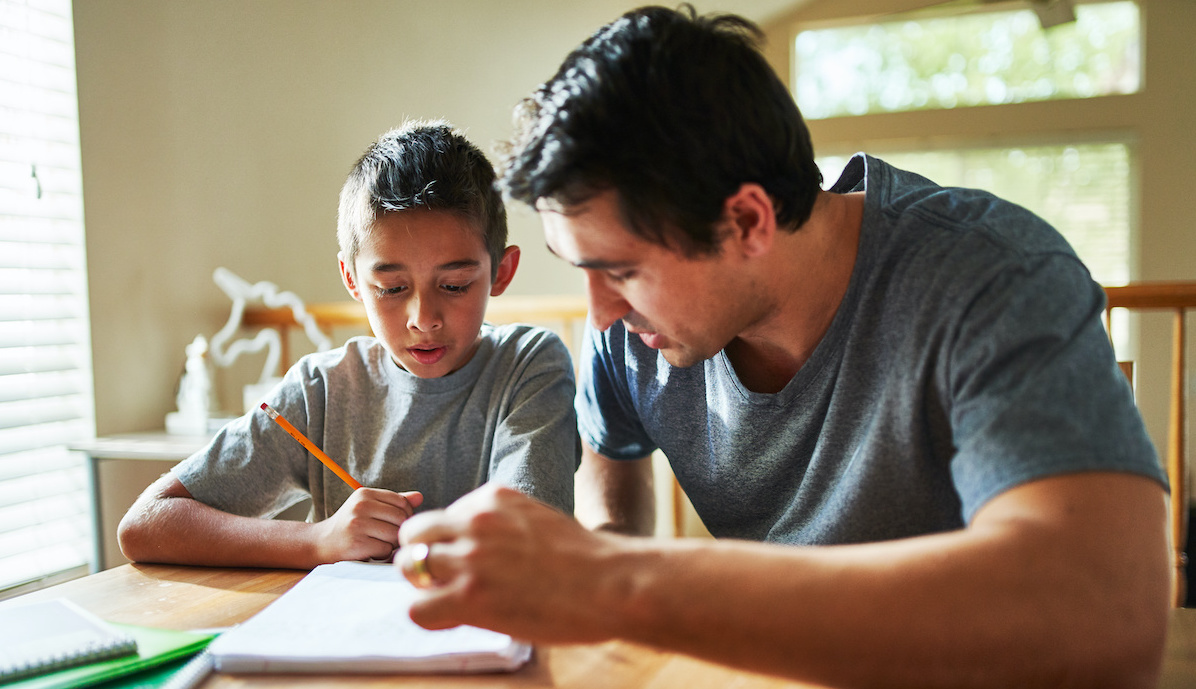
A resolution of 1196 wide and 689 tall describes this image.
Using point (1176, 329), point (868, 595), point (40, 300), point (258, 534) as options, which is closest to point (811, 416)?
point (868, 595)

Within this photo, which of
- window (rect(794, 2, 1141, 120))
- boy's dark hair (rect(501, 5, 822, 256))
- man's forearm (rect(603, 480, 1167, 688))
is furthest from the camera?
window (rect(794, 2, 1141, 120))

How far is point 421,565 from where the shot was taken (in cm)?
59

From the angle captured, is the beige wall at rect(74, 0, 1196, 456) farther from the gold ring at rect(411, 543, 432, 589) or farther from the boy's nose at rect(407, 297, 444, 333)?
the gold ring at rect(411, 543, 432, 589)

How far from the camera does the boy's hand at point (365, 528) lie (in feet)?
2.89

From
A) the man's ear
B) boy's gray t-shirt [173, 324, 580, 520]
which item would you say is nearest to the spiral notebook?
boy's gray t-shirt [173, 324, 580, 520]

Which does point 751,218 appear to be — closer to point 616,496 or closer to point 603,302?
point 603,302

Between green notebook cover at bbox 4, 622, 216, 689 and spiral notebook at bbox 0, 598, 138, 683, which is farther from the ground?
spiral notebook at bbox 0, 598, 138, 683

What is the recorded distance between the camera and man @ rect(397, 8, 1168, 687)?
1.77 feet

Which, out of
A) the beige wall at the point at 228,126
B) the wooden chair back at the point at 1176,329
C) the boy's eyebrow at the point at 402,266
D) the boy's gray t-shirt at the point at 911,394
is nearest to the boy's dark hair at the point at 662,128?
the boy's gray t-shirt at the point at 911,394

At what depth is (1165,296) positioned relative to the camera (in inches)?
63.6

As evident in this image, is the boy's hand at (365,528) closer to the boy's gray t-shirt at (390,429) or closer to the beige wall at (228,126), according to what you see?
the boy's gray t-shirt at (390,429)

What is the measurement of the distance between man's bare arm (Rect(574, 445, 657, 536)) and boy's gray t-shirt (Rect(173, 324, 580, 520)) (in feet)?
0.13

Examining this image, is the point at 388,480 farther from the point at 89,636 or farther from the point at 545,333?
the point at 89,636

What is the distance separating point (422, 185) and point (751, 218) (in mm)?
461
